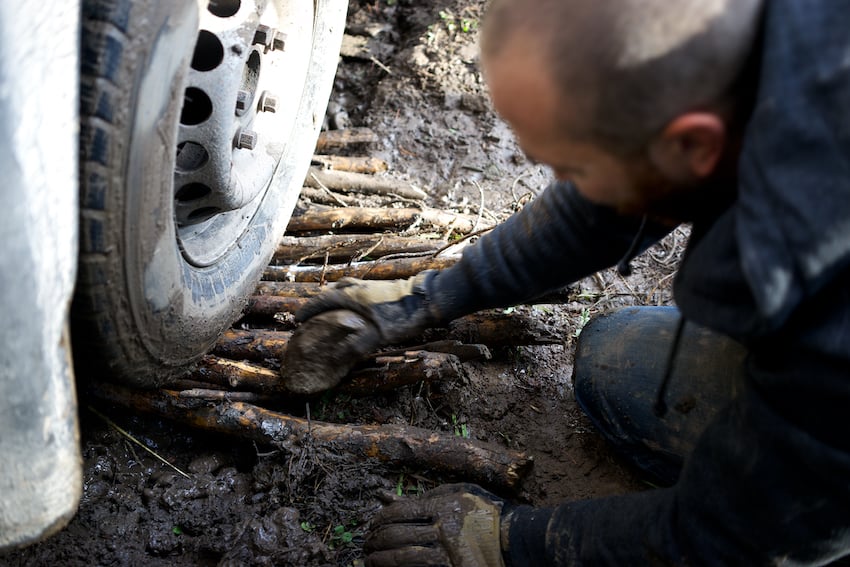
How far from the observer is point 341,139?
3.73m

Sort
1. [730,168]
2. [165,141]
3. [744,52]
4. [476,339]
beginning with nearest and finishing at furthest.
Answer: [744,52] → [730,168] → [165,141] → [476,339]

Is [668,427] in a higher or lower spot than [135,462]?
higher

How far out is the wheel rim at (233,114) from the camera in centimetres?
223

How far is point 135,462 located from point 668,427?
1716 millimetres

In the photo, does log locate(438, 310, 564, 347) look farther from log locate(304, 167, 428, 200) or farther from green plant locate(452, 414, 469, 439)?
log locate(304, 167, 428, 200)

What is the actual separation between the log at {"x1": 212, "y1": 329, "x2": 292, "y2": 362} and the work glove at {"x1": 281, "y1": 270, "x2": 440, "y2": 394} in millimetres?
248

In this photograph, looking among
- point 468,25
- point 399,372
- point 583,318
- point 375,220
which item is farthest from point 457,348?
point 468,25

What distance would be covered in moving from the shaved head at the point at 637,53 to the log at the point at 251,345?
157 centimetres

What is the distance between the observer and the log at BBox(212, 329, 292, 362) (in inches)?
97.3

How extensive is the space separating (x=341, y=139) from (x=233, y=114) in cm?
146

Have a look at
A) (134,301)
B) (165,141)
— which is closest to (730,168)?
(165,141)

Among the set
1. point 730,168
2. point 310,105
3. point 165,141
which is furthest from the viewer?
point 310,105

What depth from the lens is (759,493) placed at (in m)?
1.34

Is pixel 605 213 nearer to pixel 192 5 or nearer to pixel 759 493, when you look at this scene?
pixel 759 493
